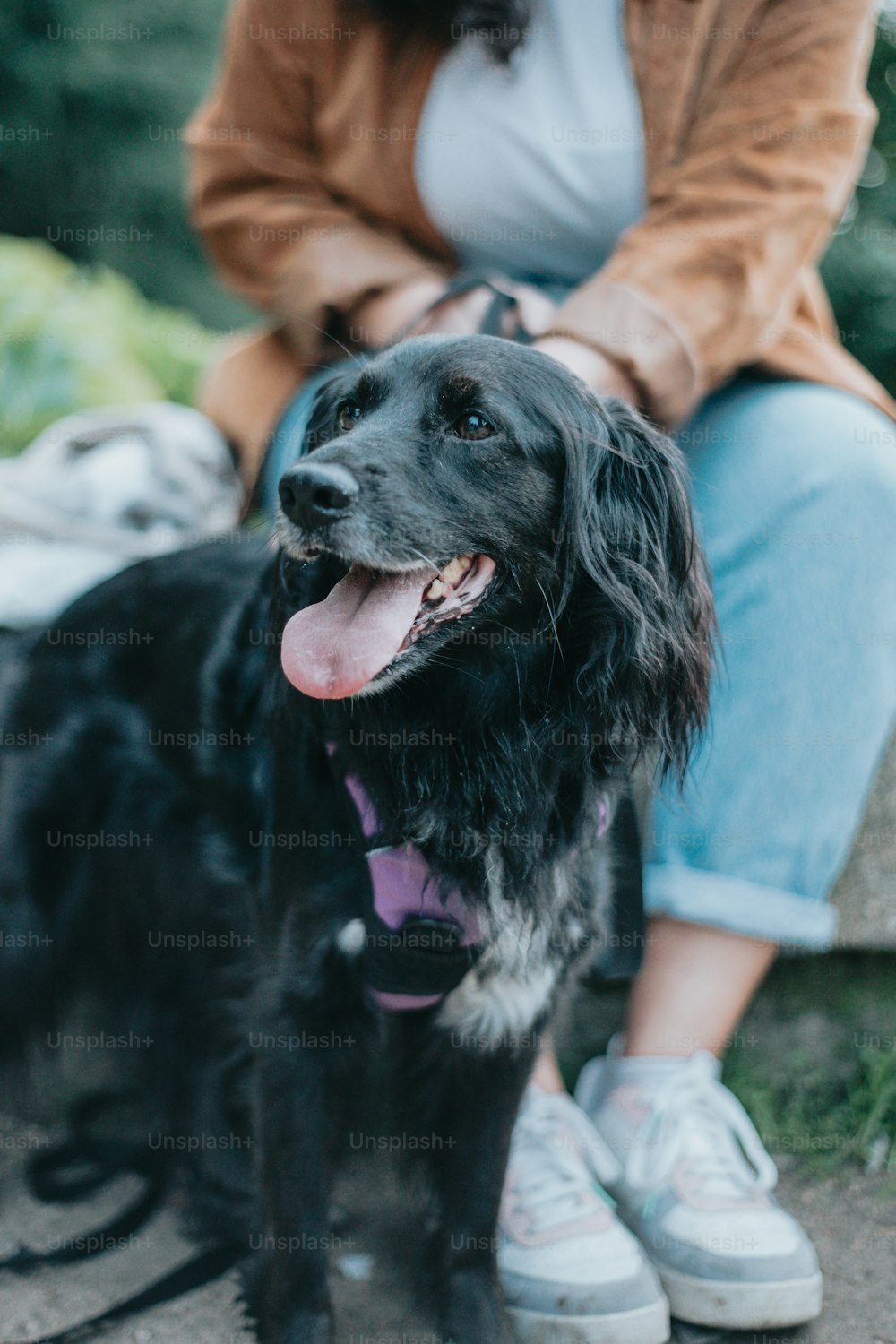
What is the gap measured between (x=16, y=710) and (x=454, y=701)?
3.33 ft

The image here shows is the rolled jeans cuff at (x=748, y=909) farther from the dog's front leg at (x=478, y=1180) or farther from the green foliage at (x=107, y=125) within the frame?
the green foliage at (x=107, y=125)

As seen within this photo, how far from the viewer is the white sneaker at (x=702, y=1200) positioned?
1756 mm

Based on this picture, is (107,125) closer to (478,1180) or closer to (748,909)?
(748,909)

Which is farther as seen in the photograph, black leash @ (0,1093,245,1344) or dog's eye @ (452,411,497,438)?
black leash @ (0,1093,245,1344)

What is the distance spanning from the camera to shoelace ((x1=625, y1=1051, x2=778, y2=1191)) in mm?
1915

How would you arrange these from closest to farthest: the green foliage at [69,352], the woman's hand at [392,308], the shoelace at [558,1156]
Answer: the shoelace at [558,1156] → the woman's hand at [392,308] → the green foliage at [69,352]

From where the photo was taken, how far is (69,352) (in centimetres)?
488

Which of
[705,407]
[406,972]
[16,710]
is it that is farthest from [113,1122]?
[705,407]

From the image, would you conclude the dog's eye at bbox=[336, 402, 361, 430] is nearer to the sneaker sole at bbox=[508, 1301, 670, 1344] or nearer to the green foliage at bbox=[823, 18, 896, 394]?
the sneaker sole at bbox=[508, 1301, 670, 1344]

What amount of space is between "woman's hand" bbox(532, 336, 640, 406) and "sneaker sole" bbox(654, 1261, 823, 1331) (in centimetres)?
138

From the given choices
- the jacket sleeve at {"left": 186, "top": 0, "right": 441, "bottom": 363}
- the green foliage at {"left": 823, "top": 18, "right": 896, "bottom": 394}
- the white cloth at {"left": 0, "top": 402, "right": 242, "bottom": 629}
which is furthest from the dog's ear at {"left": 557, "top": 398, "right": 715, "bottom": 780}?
the green foliage at {"left": 823, "top": 18, "right": 896, "bottom": 394}

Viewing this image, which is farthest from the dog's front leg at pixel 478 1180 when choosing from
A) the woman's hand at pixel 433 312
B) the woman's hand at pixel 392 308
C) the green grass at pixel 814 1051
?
the woman's hand at pixel 392 308

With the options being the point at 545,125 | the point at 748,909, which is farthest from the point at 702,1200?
the point at 545,125

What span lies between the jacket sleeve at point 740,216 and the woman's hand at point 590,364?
0.02m
